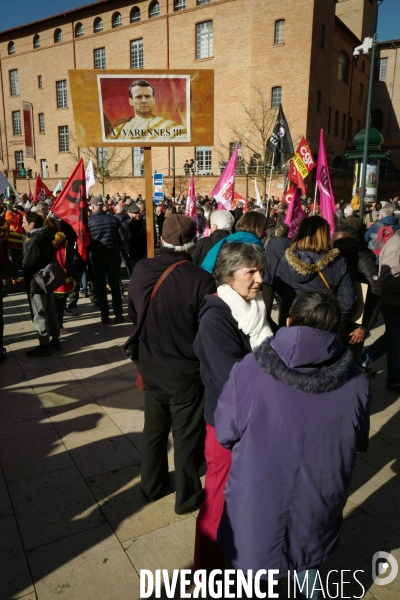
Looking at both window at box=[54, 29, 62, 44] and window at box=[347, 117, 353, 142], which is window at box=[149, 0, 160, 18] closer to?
window at box=[54, 29, 62, 44]

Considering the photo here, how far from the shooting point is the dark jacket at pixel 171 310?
282cm

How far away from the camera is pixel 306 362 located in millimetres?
1694

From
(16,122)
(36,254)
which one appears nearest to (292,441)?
(36,254)

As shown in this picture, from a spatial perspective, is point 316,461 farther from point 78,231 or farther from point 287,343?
point 78,231

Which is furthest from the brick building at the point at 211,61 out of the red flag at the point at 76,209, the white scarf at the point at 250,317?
the white scarf at the point at 250,317

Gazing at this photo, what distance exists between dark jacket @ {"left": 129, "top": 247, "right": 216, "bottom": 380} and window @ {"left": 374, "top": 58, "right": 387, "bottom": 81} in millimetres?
51653

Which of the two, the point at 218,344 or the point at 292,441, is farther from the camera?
the point at 218,344

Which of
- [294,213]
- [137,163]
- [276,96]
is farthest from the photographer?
[137,163]

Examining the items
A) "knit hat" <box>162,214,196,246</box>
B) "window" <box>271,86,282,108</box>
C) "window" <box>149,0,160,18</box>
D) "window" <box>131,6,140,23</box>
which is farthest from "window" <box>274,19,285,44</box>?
"knit hat" <box>162,214,196,246</box>

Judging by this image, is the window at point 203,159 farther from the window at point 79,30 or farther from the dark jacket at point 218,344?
the dark jacket at point 218,344

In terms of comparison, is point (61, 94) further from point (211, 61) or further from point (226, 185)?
point (226, 185)

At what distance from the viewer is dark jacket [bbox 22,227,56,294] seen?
6117 mm

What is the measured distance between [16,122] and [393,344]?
4994 cm

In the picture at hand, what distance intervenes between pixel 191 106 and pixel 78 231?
11.6 feet
